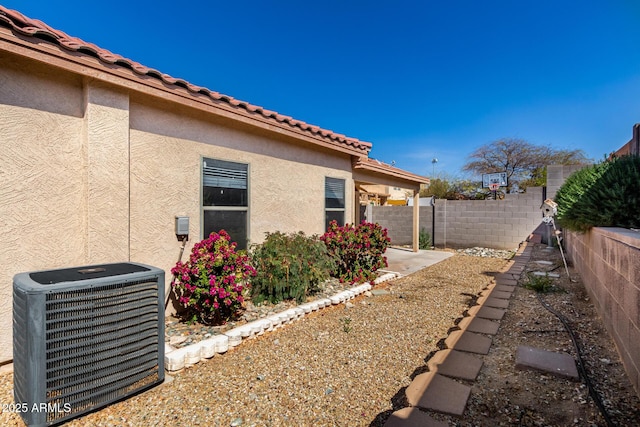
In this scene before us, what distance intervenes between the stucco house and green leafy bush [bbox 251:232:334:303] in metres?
0.57

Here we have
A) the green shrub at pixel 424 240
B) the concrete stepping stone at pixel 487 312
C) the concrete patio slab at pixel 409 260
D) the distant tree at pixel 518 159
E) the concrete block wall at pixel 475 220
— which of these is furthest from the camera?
the distant tree at pixel 518 159

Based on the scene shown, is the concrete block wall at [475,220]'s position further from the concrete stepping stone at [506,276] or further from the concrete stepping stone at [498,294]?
the concrete stepping stone at [498,294]

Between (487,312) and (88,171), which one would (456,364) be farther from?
(88,171)

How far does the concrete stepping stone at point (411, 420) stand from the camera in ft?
7.91

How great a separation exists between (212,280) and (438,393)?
2901 millimetres

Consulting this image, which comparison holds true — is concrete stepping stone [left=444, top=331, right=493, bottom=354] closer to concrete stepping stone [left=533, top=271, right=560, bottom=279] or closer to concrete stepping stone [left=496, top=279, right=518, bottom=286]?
concrete stepping stone [left=496, top=279, right=518, bottom=286]

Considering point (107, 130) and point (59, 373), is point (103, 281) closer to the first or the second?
point (59, 373)

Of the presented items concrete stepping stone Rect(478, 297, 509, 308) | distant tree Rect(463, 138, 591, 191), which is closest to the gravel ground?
concrete stepping stone Rect(478, 297, 509, 308)

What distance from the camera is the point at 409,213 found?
1445cm

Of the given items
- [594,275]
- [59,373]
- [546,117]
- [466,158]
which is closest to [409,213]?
[594,275]

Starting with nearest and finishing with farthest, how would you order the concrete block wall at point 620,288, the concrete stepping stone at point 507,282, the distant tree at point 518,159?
A: the concrete block wall at point 620,288, the concrete stepping stone at point 507,282, the distant tree at point 518,159

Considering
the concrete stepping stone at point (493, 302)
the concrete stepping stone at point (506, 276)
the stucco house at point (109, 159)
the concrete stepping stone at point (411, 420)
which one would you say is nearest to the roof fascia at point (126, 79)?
the stucco house at point (109, 159)

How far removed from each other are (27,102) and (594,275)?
8.28m

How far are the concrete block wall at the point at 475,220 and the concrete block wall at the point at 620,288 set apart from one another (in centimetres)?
840
